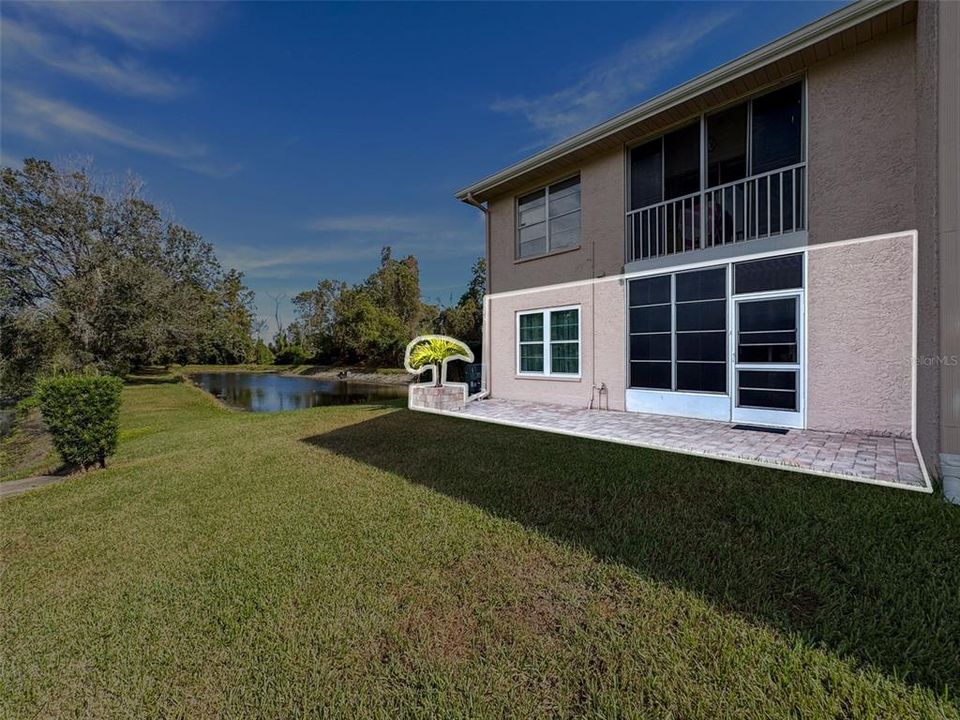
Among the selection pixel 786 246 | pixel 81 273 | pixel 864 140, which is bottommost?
pixel 786 246

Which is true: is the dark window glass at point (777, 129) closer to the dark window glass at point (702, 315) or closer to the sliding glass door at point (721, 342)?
the sliding glass door at point (721, 342)

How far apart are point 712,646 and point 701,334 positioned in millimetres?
5819

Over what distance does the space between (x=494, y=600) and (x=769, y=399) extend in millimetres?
5716

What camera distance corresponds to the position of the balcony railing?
5.91m

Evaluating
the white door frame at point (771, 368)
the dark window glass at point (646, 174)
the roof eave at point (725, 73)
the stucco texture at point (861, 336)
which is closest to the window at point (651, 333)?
the white door frame at point (771, 368)

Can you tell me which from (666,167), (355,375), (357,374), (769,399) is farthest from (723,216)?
(357,374)

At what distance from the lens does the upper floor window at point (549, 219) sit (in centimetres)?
882

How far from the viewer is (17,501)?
14.3ft

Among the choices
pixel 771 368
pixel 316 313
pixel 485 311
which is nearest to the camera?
pixel 771 368

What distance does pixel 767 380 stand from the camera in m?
6.07

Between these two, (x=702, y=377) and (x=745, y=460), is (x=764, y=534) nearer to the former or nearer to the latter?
(x=745, y=460)

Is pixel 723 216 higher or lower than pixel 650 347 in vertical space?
higher

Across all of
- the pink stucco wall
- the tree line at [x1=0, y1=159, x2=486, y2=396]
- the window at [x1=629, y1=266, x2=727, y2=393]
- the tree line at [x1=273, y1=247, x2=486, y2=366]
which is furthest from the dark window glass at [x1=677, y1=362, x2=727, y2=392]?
the tree line at [x1=273, y1=247, x2=486, y2=366]

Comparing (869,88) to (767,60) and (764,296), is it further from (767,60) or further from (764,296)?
(764,296)
